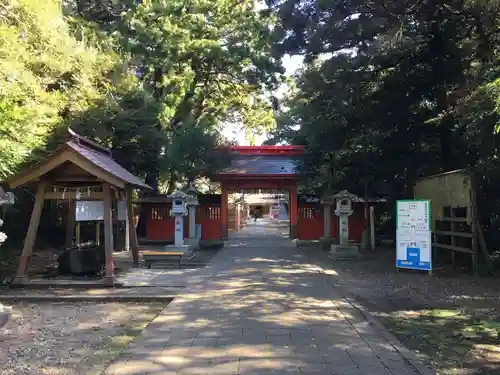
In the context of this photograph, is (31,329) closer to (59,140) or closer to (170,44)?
(59,140)

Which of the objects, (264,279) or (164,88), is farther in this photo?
(164,88)

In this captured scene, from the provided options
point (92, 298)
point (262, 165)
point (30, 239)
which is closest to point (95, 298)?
point (92, 298)

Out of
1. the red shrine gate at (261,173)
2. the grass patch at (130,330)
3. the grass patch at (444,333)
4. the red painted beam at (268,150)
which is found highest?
the red painted beam at (268,150)

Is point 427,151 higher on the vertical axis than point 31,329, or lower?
higher

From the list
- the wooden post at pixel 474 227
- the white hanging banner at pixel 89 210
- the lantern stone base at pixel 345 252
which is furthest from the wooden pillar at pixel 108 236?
the wooden post at pixel 474 227

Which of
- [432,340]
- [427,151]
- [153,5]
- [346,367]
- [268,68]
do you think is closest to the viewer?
[346,367]

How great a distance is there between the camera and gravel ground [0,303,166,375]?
200 inches

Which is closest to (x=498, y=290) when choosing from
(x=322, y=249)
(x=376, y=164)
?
(x=376, y=164)

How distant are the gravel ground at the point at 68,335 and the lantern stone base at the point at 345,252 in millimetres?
8119

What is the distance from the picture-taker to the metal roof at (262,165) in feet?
76.2

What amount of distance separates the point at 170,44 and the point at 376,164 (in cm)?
1028

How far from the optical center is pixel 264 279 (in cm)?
1073

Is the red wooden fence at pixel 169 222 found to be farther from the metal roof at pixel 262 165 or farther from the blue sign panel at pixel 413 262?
the blue sign panel at pixel 413 262

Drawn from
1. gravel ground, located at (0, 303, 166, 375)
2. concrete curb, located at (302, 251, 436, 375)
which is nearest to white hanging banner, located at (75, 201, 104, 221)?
gravel ground, located at (0, 303, 166, 375)
